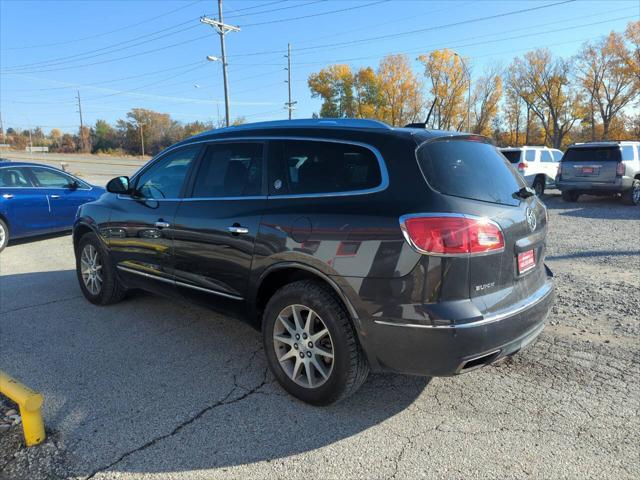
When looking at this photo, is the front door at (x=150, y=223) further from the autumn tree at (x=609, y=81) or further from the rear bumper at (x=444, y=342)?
the autumn tree at (x=609, y=81)

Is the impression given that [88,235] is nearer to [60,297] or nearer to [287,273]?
[60,297]

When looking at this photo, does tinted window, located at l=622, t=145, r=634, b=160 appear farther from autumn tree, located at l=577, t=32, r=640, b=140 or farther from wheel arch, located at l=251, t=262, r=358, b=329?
autumn tree, located at l=577, t=32, r=640, b=140

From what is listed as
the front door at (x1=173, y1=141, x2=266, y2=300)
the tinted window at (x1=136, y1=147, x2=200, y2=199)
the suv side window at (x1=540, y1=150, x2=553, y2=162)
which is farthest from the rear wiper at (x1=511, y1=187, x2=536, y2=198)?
the suv side window at (x1=540, y1=150, x2=553, y2=162)

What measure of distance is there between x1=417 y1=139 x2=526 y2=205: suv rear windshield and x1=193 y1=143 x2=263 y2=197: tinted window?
4.12 feet

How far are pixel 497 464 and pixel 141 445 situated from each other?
199 cm

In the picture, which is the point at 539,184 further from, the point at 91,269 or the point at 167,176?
the point at 91,269

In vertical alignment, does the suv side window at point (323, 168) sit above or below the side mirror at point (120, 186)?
above

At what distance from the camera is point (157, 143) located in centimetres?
9738

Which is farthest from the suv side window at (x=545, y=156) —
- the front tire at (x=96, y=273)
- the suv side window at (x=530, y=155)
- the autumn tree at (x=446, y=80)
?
the autumn tree at (x=446, y=80)

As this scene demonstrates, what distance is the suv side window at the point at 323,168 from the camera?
9.32ft

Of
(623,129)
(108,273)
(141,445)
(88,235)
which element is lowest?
(141,445)

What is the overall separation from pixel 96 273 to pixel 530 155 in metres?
15.3

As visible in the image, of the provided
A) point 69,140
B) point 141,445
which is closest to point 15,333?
point 141,445

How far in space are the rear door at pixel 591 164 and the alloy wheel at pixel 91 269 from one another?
13.1 m
